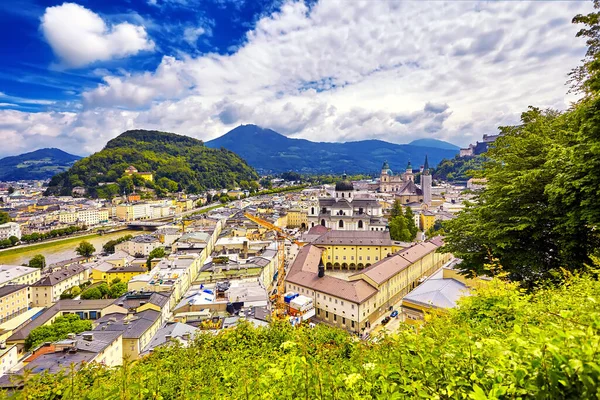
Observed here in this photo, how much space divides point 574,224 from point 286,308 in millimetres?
15231

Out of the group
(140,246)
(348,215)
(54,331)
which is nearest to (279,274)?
(348,215)

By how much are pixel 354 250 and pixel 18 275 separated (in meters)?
28.6

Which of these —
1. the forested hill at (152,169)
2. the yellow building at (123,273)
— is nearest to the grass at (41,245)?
the yellow building at (123,273)

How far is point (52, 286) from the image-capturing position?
26.2m

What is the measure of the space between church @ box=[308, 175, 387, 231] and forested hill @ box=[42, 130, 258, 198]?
60.4m

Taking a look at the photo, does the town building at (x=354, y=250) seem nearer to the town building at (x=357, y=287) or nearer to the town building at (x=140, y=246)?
the town building at (x=357, y=287)

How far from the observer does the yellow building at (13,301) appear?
22641mm

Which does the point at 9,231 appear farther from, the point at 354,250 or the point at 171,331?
the point at 171,331

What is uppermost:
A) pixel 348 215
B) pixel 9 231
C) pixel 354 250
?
pixel 348 215

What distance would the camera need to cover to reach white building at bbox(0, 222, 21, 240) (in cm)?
4775

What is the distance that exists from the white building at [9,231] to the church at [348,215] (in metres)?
44.8

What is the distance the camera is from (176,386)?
4.25 metres

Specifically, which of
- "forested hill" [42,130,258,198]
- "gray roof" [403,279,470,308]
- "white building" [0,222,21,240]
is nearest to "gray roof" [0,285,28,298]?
"gray roof" [403,279,470,308]

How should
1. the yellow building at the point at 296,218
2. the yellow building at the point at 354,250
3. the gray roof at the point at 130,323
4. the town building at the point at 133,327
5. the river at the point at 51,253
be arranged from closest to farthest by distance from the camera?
1. the town building at the point at 133,327
2. the gray roof at the point at 130,323
3. the yellow building at the point at 354,250
4. the river at the point at 51,253
5. the yellow building at the point at 296,218
